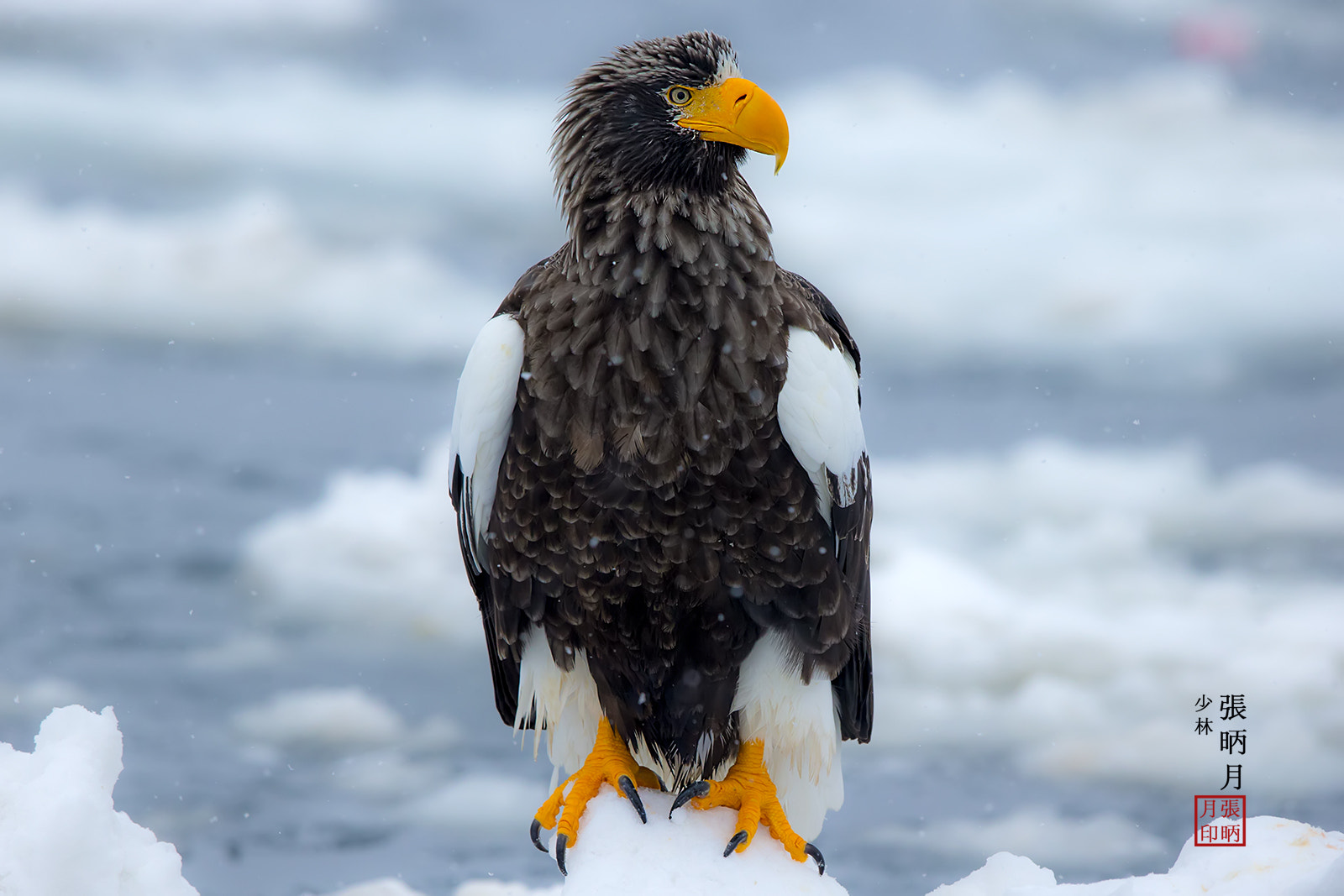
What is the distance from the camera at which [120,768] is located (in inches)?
147

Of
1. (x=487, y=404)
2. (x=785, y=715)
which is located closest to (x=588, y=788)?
(x=785, y=715)

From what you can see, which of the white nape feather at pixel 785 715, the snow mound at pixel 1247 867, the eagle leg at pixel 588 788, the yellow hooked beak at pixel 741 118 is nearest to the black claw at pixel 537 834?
the eagle leg at pixel 588 788

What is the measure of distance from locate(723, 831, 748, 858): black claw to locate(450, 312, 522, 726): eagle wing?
3.50 feet

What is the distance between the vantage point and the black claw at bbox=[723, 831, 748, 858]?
3436 millimetres

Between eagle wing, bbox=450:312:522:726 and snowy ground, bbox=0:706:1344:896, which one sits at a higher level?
eagle wing, bbox=450:312:522:726

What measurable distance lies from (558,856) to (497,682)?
1.04 m

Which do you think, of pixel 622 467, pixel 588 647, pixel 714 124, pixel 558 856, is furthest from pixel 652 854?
pixel 714 124

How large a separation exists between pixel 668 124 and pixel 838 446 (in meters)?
1.25

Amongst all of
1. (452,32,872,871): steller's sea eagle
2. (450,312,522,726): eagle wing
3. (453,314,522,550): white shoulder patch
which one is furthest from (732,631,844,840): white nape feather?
(453,314,522,550): white shoulder patch

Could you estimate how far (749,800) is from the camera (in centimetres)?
357

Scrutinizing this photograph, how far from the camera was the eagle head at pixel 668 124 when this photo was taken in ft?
11.1

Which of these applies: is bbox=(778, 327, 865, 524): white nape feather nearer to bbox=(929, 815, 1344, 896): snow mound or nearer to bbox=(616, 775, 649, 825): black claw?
bbox=(616, 775, 649, 825): black claw

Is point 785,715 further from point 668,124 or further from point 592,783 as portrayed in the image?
point 668,124

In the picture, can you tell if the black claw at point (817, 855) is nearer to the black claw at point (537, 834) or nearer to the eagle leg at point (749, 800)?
the eagle leg at point (749, 800)
